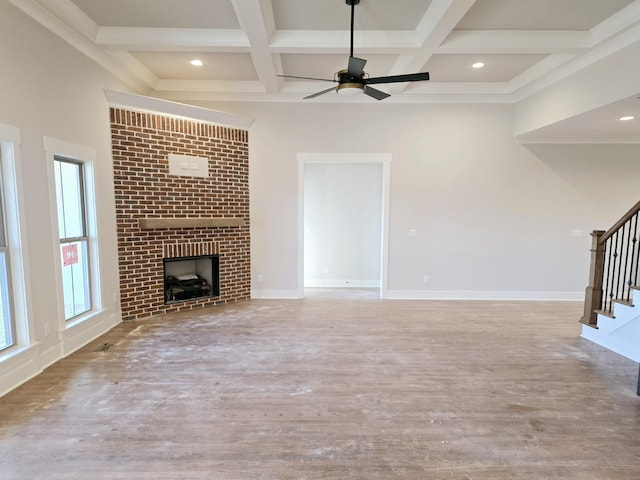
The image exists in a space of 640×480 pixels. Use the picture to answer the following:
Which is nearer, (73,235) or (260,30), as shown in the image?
(260,30)

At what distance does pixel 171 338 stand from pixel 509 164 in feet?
18.4

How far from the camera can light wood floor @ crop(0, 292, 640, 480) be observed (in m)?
1.92

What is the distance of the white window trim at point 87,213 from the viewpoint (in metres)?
3.12

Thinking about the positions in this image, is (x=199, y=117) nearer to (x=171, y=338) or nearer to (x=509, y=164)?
(x=171, y=338)

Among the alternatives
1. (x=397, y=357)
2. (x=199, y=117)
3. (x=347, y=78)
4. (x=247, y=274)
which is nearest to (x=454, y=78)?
(x=347, y=78)

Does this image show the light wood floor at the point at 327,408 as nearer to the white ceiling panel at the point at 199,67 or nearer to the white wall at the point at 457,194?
the white wall at the point at 457,194

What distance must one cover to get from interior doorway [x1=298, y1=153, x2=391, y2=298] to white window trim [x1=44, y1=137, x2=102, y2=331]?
3530mm

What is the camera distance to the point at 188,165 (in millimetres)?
4684

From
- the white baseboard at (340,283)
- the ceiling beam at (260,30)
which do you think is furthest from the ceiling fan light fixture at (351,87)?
the white baseboard at (340,283)

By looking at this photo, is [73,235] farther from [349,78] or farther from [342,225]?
[342,225]

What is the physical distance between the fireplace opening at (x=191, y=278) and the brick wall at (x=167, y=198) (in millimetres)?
123

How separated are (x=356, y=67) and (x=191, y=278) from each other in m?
3.87

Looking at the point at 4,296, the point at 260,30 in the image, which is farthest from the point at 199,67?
the point at 4,296

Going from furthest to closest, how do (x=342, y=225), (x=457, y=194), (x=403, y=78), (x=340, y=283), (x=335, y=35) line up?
(x=340, y=283) < (x=342, y=225) < (x=457, y=194) < (x=335, y=35) < (x=403, y=78)
